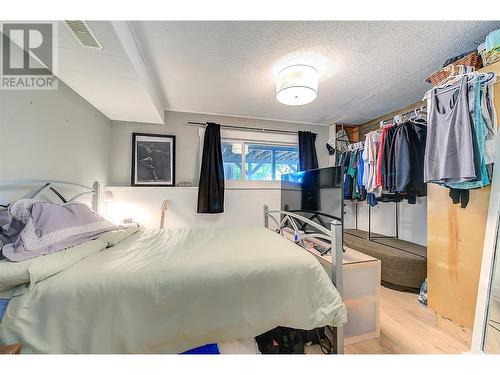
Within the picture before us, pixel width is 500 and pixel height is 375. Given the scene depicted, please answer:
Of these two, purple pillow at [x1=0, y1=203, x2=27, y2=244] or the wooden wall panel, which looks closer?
purple pillow at [x1=0, y1=203, x2=27, y2=244]

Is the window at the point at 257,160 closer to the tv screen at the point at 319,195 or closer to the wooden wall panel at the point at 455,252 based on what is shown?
the tv screen at the point at 319,195

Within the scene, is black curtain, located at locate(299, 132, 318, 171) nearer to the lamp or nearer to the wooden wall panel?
the wooden wall panel

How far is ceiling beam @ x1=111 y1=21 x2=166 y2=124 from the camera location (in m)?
1.16

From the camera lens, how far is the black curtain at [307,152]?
3.16 metres

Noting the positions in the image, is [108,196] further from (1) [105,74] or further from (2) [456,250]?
(2) [456,250]

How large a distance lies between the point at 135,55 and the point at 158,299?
5.59ft

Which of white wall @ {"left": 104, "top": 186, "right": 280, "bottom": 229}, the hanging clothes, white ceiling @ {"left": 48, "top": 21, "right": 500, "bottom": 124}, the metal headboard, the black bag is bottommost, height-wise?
the black bag

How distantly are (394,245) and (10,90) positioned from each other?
3.87 m

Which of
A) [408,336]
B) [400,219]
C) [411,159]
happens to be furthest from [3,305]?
[400,219]

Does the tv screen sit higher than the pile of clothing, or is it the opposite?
the pile of clothing

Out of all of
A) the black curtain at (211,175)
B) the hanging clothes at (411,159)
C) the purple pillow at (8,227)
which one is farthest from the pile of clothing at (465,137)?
the purple pillow at (8,227)

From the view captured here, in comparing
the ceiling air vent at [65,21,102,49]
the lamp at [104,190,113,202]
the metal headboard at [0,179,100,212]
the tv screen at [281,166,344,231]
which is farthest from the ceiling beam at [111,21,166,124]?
the tv screen at [281,166,344,231]

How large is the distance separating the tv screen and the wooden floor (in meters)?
0.87
